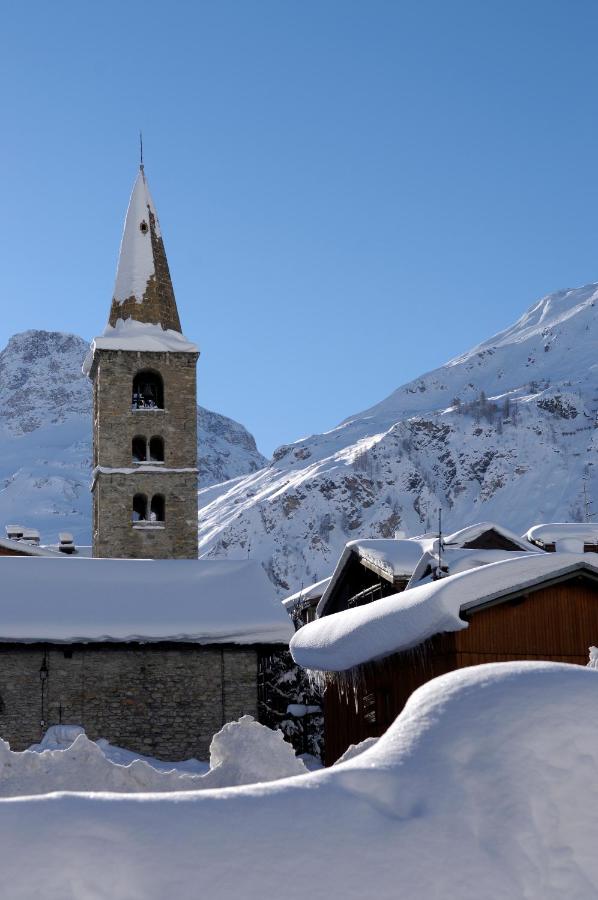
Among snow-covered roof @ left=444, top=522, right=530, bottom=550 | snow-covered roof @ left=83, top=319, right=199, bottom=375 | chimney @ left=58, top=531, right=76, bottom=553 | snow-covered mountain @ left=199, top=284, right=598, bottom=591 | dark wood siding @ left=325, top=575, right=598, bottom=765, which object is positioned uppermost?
snow-covered mountain @ left=199, top=284, right=598, bottom=591

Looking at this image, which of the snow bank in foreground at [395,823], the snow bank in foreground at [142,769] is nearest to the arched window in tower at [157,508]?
the snow bank in foreground at [142,769]

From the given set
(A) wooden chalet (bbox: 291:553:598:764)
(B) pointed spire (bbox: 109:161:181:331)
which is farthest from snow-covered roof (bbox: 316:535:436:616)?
(B) pointed spire (bbox: 109:161:181:331)

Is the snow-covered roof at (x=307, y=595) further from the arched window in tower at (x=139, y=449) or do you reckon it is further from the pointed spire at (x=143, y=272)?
the pointed spire at (x=143, y=272)

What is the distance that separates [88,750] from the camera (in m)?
7.41

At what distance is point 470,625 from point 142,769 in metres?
8.33

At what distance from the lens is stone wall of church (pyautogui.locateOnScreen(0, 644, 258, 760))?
22969 millimetres

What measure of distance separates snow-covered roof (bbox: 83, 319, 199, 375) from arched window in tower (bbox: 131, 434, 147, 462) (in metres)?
2.57

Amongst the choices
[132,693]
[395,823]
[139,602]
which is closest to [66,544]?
[139,602]

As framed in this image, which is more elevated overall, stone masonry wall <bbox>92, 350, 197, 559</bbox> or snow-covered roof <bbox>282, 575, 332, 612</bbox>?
stone masonry wall <bbox>92, 350, 197, 559</bbox>

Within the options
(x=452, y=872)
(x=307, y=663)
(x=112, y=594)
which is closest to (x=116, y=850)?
(x=452, y=872)

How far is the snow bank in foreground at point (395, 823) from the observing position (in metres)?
3.55

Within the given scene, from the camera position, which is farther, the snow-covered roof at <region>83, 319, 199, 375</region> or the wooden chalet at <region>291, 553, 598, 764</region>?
the snow-covered roof at <region>83, 319, 199, 375</region>

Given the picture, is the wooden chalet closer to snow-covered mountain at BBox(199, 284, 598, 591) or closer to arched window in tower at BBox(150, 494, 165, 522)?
arched window in tower at BBox(150, 494, 165, 522)

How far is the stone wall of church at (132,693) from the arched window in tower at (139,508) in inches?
335
